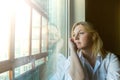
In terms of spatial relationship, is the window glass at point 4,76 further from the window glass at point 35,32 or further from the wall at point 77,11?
the wall at point 77,11

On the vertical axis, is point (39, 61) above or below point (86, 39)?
below

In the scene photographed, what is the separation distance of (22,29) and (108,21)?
158 cm

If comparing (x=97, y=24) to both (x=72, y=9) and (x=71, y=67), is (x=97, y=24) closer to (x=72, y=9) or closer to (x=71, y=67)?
(x=72, y=9)

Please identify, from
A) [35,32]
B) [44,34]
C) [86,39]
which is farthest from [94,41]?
[35,32]

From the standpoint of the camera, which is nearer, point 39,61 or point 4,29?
point 4,29

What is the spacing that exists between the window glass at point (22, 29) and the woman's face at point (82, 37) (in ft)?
1.62

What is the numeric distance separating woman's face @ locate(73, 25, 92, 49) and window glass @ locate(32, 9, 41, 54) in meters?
0.34

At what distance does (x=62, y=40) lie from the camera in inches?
82.4

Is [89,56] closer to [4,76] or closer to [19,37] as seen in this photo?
[19,37]

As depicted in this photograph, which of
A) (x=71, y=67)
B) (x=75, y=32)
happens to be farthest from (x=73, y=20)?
(x=71, y=67)

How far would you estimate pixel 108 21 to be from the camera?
2660 millimetres

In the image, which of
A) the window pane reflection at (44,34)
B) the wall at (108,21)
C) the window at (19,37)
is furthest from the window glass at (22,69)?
the wall at (108,21)

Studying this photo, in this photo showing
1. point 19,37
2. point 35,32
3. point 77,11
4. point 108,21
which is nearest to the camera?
point 19,37

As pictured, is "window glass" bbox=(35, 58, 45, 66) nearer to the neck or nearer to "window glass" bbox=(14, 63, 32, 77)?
"window glass" bbox=(14, 63, 32, 77)
